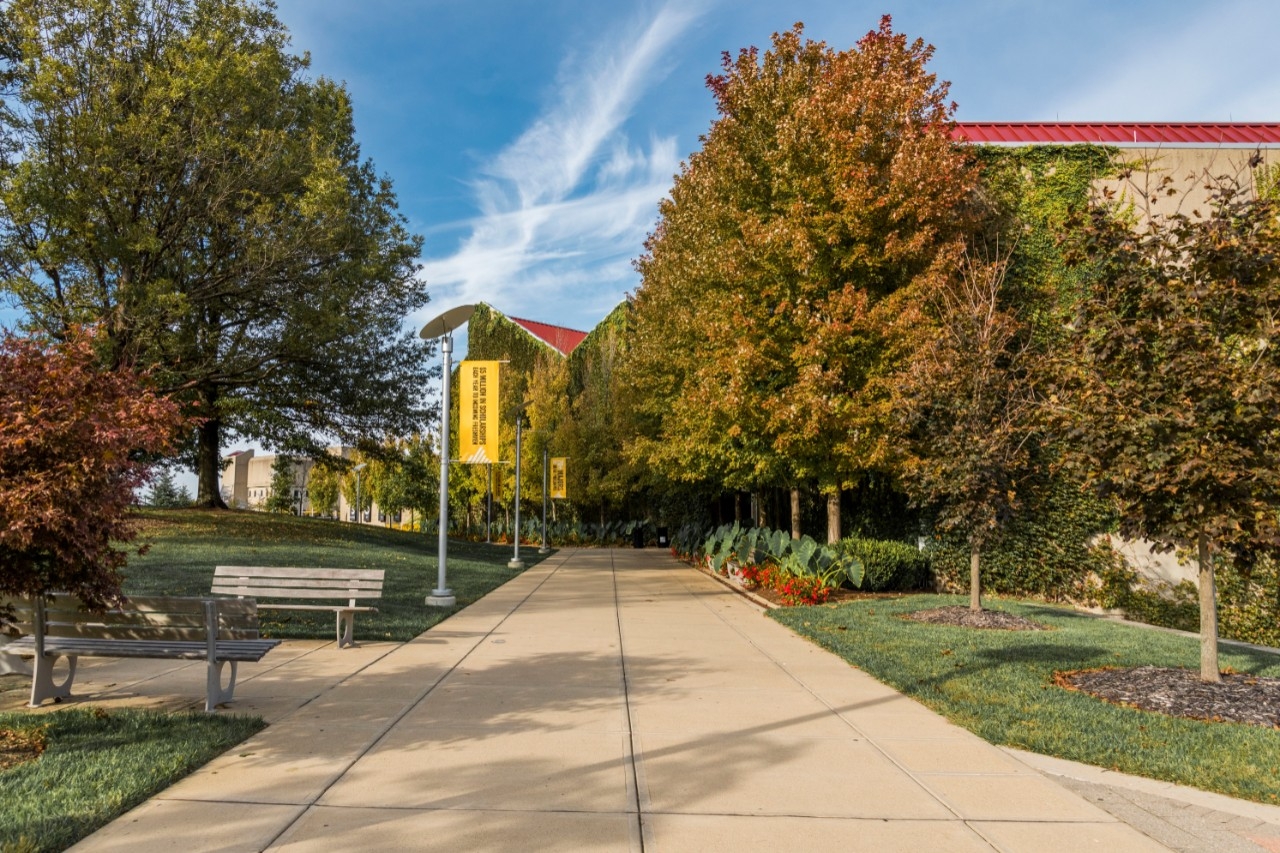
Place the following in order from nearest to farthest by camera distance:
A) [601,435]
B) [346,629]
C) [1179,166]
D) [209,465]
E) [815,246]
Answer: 1. [346,629]
2. [815,246]
3. [1179,166]
4. [209,465]
5. [601,435]

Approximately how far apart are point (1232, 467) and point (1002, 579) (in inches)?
395

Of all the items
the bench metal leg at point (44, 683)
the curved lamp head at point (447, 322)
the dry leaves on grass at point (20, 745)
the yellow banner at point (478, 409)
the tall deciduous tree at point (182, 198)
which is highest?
the tall deciduous tree at point (182, 198)

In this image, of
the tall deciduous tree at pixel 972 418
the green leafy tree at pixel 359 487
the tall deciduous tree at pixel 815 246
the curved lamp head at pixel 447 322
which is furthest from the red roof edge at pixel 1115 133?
the green leafy tree at pixel 359 487

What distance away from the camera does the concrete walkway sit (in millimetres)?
4035

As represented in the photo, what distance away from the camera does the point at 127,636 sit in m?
6.32

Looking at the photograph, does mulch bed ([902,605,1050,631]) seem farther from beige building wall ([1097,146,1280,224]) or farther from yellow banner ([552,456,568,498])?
yellow banner ([552,456,568,498])

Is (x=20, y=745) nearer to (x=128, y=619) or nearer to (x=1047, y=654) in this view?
(x=128, y=619)

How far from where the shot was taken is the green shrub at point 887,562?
15867 mm

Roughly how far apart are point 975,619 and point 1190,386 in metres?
5.61

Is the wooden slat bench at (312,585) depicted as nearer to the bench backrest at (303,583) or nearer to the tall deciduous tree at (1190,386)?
the bench backrest at (303,583)

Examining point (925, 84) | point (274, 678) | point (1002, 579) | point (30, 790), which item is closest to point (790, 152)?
point (925, 84)

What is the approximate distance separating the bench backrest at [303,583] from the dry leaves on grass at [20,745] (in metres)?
4.13

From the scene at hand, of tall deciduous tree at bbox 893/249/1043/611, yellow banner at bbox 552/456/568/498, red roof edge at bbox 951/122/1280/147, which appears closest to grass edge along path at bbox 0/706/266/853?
tall deciduous tree at bbox 893/249/1043/611

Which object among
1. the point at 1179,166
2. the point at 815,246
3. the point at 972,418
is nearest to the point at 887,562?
the point at 972,418
